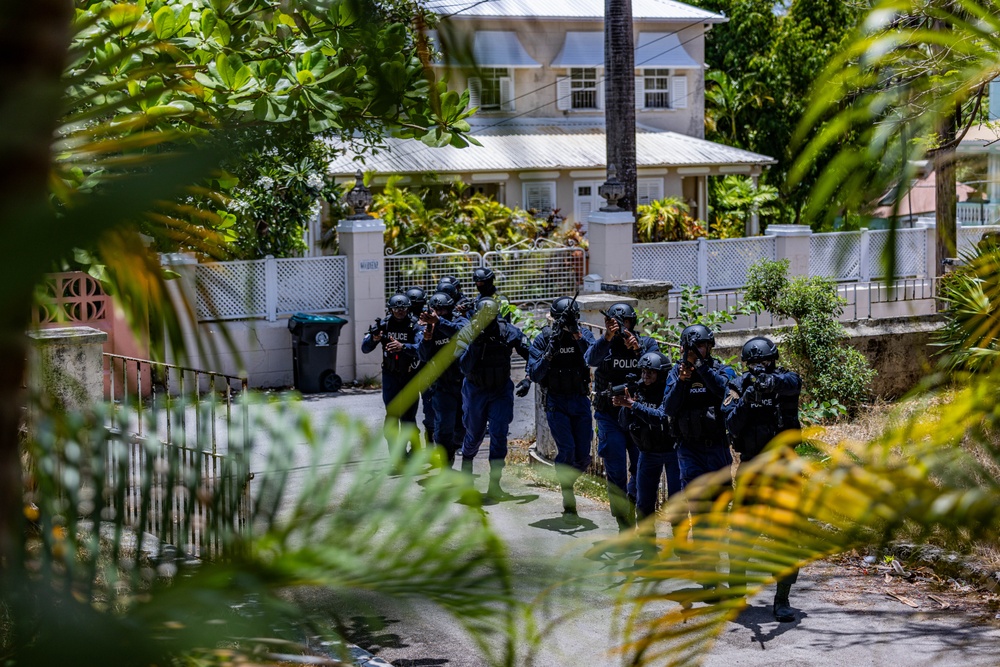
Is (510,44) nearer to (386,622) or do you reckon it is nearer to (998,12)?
(386,622)

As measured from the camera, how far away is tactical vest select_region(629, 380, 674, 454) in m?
7.54

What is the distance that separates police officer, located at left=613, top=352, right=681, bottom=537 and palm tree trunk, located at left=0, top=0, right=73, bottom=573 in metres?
6.95

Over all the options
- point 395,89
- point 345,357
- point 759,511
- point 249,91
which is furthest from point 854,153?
point 345,357

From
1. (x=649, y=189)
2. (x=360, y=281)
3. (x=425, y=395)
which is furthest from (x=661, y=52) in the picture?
(x=425, y=395)

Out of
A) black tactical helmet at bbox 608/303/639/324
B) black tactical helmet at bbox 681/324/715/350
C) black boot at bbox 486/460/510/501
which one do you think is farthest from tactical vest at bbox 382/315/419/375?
black boot at bbox 486/460/510/501

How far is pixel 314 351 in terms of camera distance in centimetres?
1450

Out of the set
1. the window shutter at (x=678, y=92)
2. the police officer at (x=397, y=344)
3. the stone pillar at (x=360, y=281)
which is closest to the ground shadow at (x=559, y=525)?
the police officer at (x=397, y=344)

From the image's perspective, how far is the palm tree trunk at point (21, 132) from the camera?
617 mm

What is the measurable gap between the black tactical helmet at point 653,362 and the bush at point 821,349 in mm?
4458

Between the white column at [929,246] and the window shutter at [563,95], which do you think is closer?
the white column at [929,246]

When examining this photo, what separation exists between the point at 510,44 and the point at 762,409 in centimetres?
612

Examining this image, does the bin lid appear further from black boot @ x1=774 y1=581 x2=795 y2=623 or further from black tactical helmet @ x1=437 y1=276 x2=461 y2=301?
black boot @ x1=774 y1=581 x2=795 y2=623

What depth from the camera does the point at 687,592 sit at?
155 cm

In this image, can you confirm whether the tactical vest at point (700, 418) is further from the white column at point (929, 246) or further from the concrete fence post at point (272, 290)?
the white column at point (929, 246)
